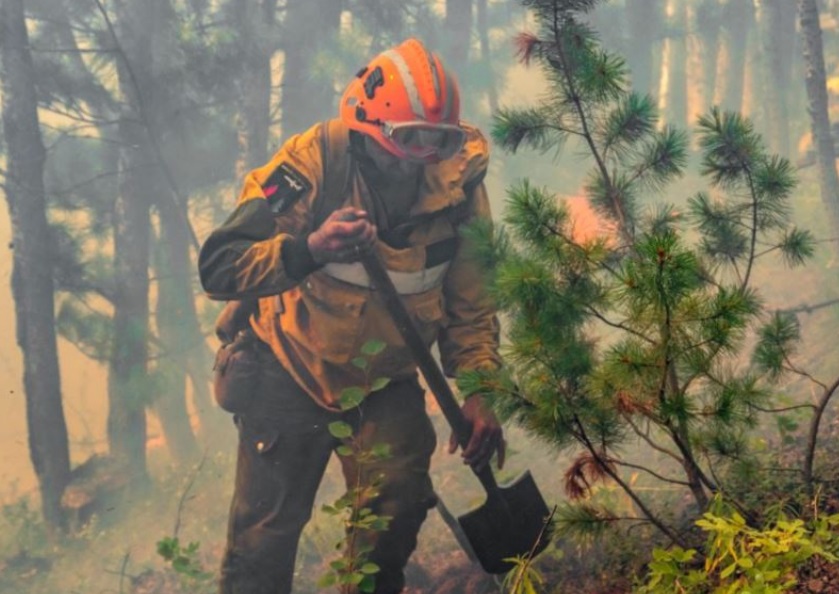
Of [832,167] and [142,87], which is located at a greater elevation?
[142,87]

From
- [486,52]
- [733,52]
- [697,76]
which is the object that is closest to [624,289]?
[486,52]

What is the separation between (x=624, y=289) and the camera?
2211 millimetres

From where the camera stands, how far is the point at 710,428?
2684 millimetres

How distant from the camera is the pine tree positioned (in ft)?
7.50

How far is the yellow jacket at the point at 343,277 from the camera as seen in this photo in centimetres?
362

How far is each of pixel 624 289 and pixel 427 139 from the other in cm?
181

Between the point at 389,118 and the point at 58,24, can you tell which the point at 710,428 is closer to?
the point at 389,118

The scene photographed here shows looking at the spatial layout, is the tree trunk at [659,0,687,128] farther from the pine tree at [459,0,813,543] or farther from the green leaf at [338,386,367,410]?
the green leaf at [338,386,367,410]

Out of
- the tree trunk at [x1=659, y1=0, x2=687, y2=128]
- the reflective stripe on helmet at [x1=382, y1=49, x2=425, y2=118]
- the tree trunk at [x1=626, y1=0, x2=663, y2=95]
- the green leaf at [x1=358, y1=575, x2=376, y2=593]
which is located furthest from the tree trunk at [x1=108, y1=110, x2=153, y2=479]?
the tree trunk at [x1=659, y1=0, x2=687, y2=128]

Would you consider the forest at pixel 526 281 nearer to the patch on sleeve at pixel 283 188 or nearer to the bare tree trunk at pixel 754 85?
the bare tree trunk at pixel 754 85

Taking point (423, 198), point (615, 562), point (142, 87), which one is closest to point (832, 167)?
point (423, 198)

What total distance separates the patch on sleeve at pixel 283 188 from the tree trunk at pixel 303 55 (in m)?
6.88

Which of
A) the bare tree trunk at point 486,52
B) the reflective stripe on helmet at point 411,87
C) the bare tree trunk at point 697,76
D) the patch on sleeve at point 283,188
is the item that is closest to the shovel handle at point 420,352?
the patch on sleeve at point 283,188

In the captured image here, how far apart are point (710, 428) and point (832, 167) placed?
634 cm
